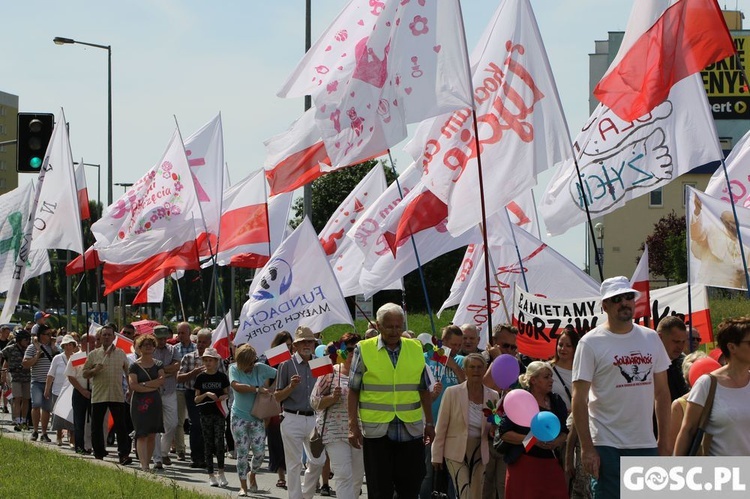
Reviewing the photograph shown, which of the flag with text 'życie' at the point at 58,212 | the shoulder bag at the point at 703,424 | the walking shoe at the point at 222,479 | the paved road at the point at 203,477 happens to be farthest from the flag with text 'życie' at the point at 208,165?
the shoulder bag at the point at 703,424

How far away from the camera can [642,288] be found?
14.2 metres

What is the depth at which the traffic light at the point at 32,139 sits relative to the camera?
18.1 meters

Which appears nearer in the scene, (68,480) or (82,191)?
(68,480)

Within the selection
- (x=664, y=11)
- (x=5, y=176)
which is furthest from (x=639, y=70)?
(x=5, y=176)

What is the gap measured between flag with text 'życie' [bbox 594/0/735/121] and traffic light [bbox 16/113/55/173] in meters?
8.07

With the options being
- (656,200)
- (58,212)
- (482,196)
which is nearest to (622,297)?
(482,196)

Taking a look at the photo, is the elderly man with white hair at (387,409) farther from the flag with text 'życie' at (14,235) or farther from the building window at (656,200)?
the building window at (656,200)

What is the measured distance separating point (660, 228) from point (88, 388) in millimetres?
59467

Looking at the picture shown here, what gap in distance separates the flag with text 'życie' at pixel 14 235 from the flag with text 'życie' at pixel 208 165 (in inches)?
106

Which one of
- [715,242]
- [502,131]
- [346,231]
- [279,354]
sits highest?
[346,231]

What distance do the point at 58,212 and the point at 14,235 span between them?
137 cm

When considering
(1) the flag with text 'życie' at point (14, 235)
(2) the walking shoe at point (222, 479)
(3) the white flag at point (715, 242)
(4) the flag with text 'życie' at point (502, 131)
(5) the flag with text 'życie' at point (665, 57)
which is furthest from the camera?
(1) the flag with text 'życie' at point (14, 235)

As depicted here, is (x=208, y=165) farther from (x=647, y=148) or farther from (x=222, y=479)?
(x=647, y=148)

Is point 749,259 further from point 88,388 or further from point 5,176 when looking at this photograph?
point 5,176
